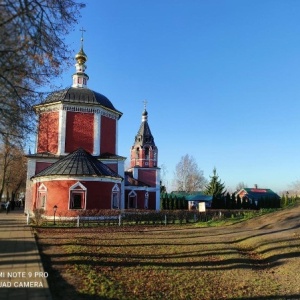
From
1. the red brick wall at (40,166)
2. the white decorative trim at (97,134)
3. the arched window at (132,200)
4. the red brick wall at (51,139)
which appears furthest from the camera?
the arched window at (132,200)

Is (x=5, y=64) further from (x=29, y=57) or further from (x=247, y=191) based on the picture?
(x=247, y=191)

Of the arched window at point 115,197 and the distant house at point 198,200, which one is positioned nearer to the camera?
the arched window at point 115,197

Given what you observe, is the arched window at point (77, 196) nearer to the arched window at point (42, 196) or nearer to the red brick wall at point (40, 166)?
the arched window at point (42, 196)

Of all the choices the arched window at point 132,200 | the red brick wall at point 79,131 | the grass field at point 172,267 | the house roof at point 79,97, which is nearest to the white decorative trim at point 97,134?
the red brick wall at point 79,131

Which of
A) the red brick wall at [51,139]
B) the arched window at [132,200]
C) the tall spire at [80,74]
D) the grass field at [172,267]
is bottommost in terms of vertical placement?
the grass field at [172,267]

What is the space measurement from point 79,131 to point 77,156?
434 centimetres

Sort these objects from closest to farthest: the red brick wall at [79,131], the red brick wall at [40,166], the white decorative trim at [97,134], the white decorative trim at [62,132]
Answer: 1. the red brick wall at [40,166]
2. the white decorative trim at [62,132]
3. the red brick wall at [79,131]
4. the white decorative trim at [97,134]

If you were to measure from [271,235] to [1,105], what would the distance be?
1364 centimetres

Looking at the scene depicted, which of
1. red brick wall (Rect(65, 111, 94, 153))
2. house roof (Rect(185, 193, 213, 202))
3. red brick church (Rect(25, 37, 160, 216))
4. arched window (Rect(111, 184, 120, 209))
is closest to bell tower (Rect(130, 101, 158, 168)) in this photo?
red brick church (Rect(25, 37, 160, 216))

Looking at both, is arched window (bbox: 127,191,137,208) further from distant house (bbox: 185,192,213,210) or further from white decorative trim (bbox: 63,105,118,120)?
distant house (bbox: 185,192,213,210)

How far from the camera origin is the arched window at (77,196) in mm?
23688

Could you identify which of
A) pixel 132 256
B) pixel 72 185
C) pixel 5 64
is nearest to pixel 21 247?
pixel 132 256

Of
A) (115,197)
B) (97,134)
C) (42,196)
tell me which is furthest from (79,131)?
(115,197)

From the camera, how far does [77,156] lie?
25797 millimetres
